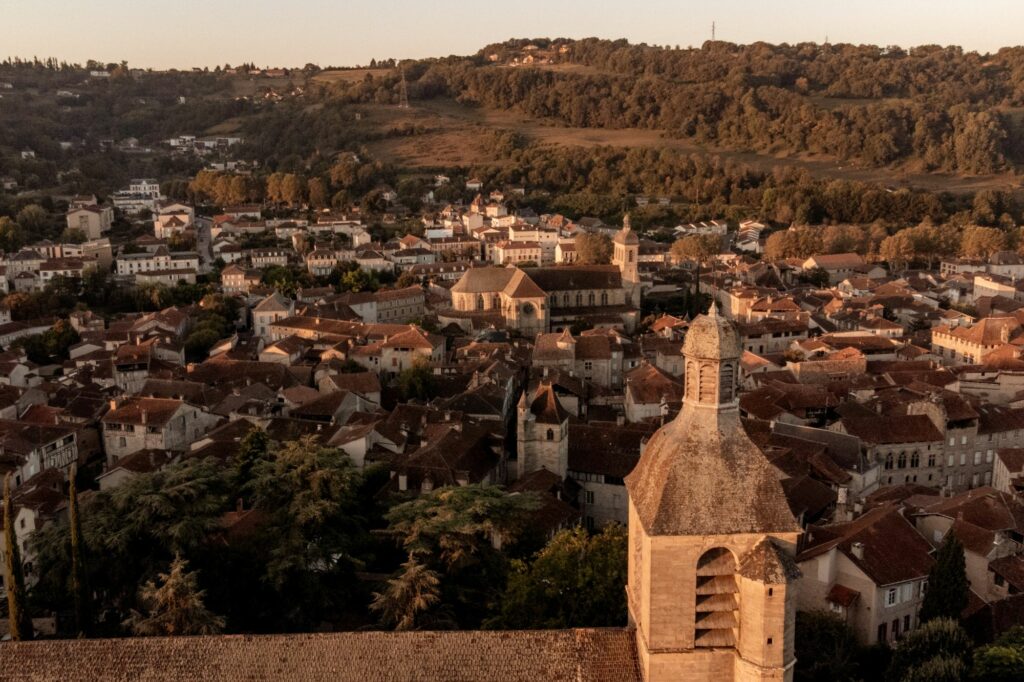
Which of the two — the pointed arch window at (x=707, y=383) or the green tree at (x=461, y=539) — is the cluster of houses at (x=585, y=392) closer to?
the pointed arch window at (x=707, y=383)

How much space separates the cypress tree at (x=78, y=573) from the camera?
23203 millimetres

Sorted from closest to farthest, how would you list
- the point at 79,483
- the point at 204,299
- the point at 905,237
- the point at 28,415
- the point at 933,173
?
the point at 79,483, the point at 28,415, the point at 204,299, the point at 905,237, the point at 933,173

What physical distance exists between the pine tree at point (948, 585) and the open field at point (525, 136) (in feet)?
393

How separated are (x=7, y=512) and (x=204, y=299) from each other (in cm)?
5527

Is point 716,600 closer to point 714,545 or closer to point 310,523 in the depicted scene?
point 714,545

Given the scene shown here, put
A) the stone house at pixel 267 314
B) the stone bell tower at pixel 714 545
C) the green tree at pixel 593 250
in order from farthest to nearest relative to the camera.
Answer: the green tree at pixel 593 250, the stone house at pixel 267 314, the stone bell tower at pixel 714 545

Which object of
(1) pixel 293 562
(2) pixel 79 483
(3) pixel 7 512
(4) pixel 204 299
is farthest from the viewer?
(4) pixel 204 299

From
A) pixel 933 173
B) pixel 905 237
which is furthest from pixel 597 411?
pixel 933 173

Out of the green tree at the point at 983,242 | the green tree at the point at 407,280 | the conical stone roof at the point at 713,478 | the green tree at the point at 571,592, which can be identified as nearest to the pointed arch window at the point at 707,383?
the conical stone roof at the point at 713,478

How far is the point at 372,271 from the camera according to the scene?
87062 millimetres

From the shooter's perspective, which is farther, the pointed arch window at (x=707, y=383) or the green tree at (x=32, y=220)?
the green tree at (x=32, y=220)

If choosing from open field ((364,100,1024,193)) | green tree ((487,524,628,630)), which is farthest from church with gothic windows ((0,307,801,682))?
open field ((364,100,1024,193))

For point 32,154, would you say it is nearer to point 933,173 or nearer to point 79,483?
point 79,483

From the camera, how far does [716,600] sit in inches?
545
